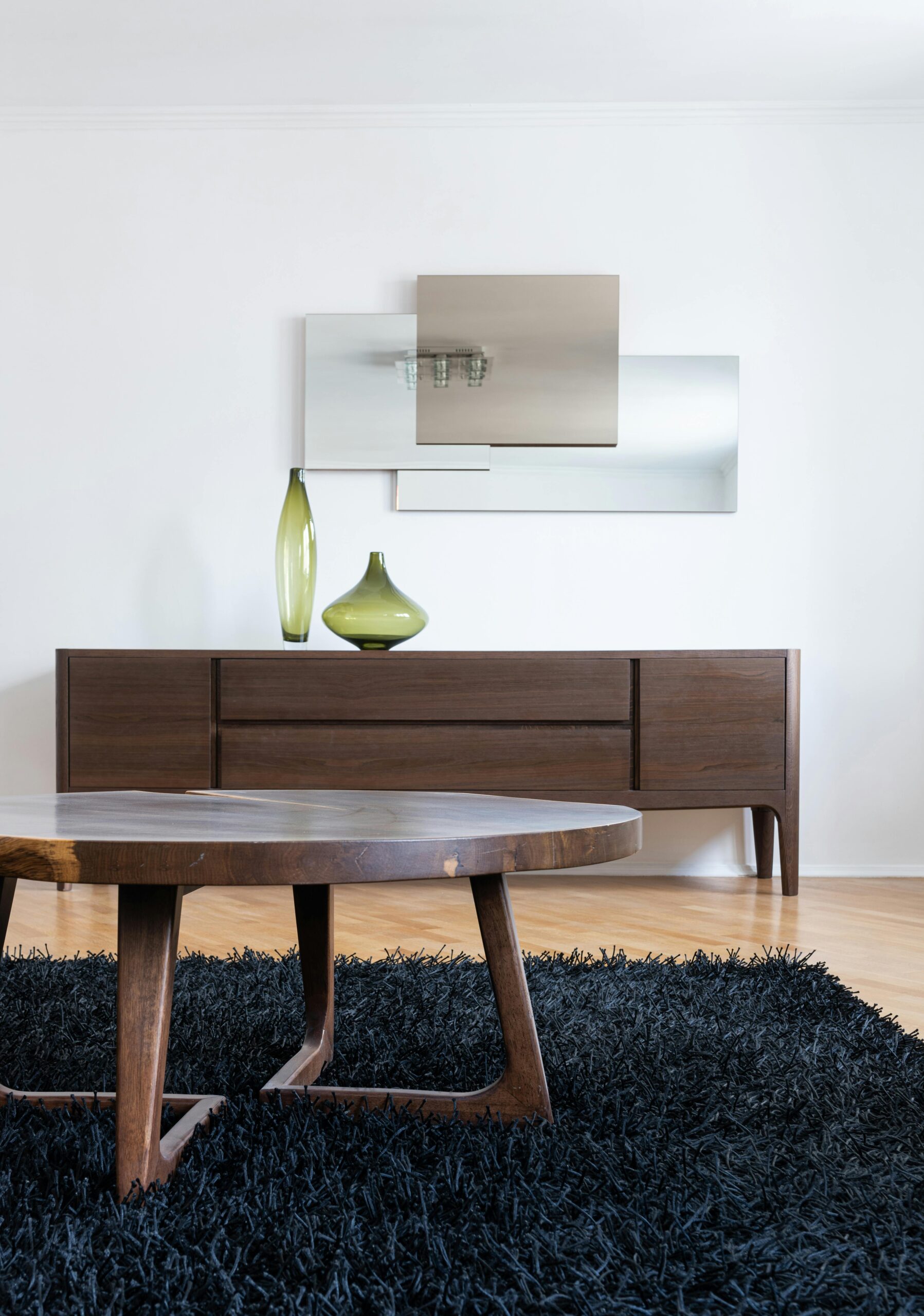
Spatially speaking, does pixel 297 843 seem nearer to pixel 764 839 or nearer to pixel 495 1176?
pixel 495 1176

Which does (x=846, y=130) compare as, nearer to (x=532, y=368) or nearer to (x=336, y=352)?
(x=532, y=368)

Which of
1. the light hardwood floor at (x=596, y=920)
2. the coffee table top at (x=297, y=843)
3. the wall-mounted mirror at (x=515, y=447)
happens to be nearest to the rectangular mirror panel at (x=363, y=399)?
the wall-mounted mirror at (x=515, y=447)

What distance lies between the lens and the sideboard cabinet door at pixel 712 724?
312 cm

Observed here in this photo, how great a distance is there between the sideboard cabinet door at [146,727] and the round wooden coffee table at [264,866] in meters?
1.69

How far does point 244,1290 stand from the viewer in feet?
2.88

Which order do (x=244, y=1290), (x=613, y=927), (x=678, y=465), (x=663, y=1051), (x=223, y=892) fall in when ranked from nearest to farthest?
(x=244, y=1290) → (x=663, y=1051) → (x=613, y=927) → (x=223, y=892) → (x=678, y=465)

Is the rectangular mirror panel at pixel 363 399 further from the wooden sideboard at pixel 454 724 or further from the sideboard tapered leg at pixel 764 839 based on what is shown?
the sideboard tapered leg at pixel 764 839

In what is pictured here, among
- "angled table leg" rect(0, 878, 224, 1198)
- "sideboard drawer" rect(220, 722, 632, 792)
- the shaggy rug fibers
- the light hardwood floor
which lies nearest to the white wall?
the light hardwood floor

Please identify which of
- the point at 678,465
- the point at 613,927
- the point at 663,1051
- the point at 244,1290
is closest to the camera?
the point at 244,1290

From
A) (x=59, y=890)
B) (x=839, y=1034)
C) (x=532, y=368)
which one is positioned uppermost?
(x=532, y=368)

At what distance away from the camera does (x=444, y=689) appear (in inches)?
123

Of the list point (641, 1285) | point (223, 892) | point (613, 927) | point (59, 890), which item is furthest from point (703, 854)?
point (641, 1285)

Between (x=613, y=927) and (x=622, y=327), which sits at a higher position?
(x=622, y=327)

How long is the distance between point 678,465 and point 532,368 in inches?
21.6
